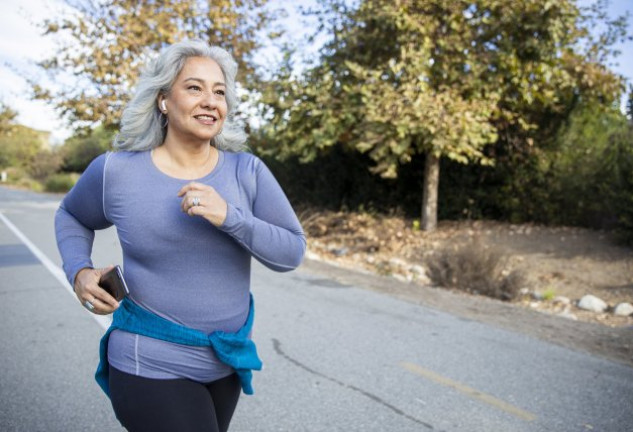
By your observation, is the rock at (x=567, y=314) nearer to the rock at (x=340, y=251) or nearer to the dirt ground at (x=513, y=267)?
the dirt ground at (x=513, y=267)

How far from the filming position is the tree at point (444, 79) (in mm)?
10969

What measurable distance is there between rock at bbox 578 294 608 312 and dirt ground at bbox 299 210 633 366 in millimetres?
137

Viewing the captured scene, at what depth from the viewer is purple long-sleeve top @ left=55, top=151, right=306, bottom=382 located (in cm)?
179

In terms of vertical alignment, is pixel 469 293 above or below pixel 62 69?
below

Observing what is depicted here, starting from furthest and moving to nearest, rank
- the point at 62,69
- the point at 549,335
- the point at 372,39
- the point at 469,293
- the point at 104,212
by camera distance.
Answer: the point at 62,69, the point at 372,39, the point at 469,293, the point at 549,335, the point at 104,212

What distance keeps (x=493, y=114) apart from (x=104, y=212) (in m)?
12.2

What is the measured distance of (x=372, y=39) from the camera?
40.5 feet

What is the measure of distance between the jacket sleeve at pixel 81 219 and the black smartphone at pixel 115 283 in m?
0.20

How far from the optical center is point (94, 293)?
70.5 inches

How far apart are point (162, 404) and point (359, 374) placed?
276cm

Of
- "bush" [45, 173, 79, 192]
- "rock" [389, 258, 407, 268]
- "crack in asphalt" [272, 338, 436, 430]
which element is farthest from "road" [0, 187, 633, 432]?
"bush" [45, 173, 79, 192]

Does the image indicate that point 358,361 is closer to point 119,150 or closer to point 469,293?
point 119,150

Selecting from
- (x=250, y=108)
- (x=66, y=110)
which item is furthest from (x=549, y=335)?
(x=66, y=110)

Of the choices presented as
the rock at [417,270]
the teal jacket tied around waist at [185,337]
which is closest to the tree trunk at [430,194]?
the rock at [417,270]
